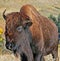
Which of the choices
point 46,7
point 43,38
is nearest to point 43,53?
point 43,38

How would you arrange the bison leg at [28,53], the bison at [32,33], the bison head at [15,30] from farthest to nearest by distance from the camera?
the bison leg at [28,53], the bison at [32,33], the bison head at [15,30]

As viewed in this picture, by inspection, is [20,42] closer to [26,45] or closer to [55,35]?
[26,45]

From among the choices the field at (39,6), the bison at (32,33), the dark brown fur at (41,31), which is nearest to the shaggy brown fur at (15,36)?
the bison at (32,33)

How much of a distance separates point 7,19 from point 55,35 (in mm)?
2841

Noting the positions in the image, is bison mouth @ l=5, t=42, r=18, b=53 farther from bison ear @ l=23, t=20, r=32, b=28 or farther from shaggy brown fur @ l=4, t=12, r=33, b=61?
bison ear @ l=23, t=20, r=32, b=28

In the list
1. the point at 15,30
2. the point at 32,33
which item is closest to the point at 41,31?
the point at 32,33

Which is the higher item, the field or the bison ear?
the bison ear

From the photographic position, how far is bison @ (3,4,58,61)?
33.5 ft

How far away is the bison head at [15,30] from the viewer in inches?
398

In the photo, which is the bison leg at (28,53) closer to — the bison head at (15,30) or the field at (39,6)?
the bison head at (15,30)

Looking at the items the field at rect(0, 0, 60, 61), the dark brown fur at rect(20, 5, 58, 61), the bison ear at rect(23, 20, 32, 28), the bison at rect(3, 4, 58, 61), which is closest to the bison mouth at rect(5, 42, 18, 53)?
the bison at rect(3, 4, 58, 61)

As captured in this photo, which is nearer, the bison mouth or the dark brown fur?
the bison mouth

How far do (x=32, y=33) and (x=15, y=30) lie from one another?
0.96m

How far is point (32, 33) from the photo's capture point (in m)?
11.1
